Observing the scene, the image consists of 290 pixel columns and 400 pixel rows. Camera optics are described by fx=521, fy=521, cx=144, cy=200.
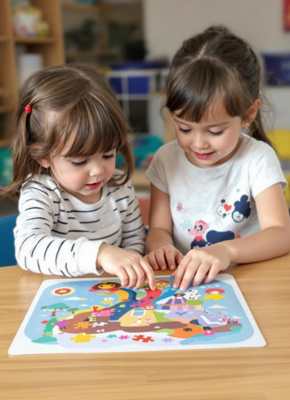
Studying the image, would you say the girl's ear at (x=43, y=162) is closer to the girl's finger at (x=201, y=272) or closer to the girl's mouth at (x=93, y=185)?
the girl's mouth at (x=93, y=185)

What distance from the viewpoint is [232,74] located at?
A: 3.40ft

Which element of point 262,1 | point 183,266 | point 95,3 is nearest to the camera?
point 183,266

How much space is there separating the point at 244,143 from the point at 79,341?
69 cm

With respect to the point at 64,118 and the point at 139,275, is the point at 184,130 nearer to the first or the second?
the point at 64,118

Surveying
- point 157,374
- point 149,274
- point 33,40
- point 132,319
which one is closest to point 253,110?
point 149,274

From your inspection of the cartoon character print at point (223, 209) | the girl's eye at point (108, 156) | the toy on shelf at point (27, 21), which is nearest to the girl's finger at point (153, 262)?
the girl's eye at point (108, 156)

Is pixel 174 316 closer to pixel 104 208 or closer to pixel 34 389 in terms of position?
pixel 34 389

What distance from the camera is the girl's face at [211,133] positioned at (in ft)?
3.34

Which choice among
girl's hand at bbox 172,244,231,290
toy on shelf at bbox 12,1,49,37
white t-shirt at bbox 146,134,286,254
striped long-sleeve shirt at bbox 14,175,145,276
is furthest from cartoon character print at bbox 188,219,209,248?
toy on shelf at bbox 12,1,49,37

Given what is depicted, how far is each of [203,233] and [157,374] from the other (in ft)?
2.15

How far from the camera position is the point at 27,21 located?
11.9ft

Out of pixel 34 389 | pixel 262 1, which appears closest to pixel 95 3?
pixel 262 1

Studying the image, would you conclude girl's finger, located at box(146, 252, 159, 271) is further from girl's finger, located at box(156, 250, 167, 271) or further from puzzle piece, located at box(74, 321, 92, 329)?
puzzle piece, located at box(74, 321, 92, 329)

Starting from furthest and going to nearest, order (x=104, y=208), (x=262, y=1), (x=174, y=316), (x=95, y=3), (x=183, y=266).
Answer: (x=95, y=3)
(x=262, y=1)
(x=104, y=208)
(x=183, y=266)
(x=174, y=316)
